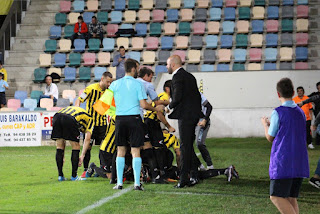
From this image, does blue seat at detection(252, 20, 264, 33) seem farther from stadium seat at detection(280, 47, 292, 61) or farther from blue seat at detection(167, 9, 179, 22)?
blue seat at detection(167, 9, 179, 22)

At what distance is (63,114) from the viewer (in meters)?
8.84

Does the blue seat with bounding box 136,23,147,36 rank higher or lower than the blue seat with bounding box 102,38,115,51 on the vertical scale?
higher

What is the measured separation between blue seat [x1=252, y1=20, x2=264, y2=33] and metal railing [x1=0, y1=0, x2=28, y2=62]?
1075 cm

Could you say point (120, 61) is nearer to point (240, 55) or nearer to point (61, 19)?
point (240, 55)

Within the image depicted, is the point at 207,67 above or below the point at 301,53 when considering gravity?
Answer: below

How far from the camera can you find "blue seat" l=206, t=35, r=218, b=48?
23.3 meters

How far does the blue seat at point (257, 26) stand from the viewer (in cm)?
2361

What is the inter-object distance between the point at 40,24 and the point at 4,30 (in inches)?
75.8

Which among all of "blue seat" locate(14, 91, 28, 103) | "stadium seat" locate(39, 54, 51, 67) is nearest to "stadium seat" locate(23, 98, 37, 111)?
"blue seat" locate(14, 91, 28, 103)

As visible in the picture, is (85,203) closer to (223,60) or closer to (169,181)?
(169,181)

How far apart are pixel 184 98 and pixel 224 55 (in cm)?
1477

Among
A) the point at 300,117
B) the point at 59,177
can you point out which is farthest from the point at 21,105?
the point at 300,117

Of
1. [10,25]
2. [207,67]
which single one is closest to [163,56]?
[207,67]

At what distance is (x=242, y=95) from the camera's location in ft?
63.8
